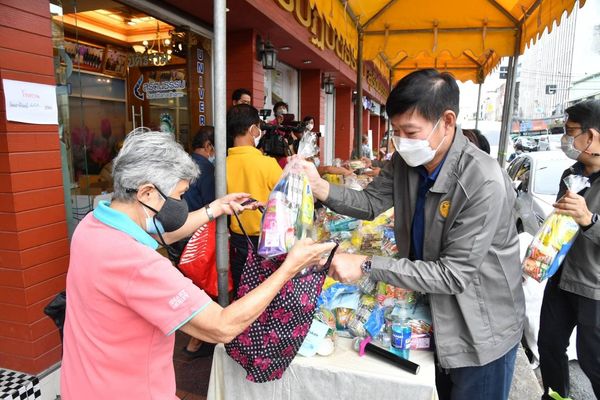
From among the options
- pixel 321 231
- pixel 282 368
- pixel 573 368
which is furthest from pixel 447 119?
pixel 573 368

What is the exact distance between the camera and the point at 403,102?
1495 mm

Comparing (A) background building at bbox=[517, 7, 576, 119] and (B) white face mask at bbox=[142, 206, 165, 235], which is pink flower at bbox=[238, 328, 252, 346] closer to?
(B) white face mask at bbox=[142, 206, 165, 235]

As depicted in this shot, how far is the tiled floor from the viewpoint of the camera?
2811 mm

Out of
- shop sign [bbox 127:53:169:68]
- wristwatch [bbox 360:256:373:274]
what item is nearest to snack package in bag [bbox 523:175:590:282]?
wristwatch [bbox 360:256:373:274]

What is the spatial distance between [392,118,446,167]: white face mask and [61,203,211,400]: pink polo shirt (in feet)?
3.15

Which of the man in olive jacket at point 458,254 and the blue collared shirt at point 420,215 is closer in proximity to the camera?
the man in olive jacket at point 458,254

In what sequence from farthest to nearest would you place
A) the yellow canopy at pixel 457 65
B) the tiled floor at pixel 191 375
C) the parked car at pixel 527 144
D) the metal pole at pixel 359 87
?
the parked car at pixel 527 144, the yellow canopy at pixel 457 65, the metal pole at pixel 359 87, the tiled floor at pixel 191 375

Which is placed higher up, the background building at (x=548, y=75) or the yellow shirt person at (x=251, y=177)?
the background building at (x=548, y=75)

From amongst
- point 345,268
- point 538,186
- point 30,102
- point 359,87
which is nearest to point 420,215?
point 345,268

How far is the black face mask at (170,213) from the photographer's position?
1.35 m

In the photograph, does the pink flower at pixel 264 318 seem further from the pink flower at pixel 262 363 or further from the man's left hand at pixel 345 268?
the man's left hand at pixel 345 268

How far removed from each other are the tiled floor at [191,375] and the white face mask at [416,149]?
89.1 inches

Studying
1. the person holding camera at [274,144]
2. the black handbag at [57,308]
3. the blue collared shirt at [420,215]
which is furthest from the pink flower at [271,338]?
the person holding camera at [274,144]

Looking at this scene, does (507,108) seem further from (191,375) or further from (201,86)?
(191,375)
